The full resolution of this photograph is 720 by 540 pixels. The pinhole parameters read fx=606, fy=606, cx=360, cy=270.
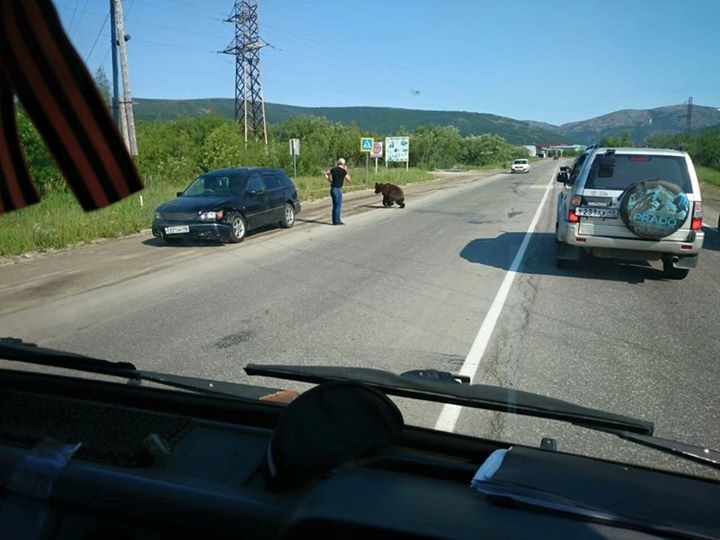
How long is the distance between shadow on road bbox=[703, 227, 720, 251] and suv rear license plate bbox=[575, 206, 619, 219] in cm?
547

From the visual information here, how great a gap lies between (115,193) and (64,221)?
48.8ft

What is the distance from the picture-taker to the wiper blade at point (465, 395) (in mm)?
2227

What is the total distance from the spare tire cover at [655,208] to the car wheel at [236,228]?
8.32 metres

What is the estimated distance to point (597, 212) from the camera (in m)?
9.22

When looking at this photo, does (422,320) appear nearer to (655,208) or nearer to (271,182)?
(655,208)

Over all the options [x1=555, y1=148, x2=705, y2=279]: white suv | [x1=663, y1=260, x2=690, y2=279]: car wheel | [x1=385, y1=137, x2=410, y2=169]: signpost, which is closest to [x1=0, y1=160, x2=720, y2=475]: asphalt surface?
[x1=663, y1=260, x2=690, y2=279]: car wheel

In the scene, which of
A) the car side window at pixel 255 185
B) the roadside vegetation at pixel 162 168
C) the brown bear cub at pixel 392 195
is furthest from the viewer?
the brown bear cub at pixel 392 195

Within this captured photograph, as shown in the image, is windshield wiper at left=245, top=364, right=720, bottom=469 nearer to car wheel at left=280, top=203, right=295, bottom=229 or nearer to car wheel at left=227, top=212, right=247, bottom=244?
car wheel at left=227, top=212, right=247, bottom=244

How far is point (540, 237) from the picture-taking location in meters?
14.6

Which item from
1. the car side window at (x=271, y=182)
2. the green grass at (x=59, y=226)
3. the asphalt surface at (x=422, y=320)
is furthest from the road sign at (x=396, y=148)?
the asphalt surface at (x=422, y=320)

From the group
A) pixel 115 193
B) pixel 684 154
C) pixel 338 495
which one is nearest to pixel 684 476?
pixel 338 495

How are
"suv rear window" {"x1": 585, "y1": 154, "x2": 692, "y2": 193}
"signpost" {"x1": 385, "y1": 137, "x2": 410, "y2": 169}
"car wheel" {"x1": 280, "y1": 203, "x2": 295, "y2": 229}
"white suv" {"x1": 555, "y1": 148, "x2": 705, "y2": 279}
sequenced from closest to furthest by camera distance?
1. "white suv" {"x1": 555, "y1": 148, "x2": 705, "y2": 279}
2. "suv rear window" {"x1": 585, "y1": 154, "x2": 692, "y2": 193}
3. "car wheel" {"x1": 280, "y1": 203, "x2": 295, "y2": 229}
4. "signpost" {"x1": 385, "y1": 137, "x2": 410, "y2": 169}

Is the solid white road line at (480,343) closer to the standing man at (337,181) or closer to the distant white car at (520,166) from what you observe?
the standing man at (337,181)

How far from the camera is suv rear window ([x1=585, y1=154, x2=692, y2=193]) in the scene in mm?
8898
